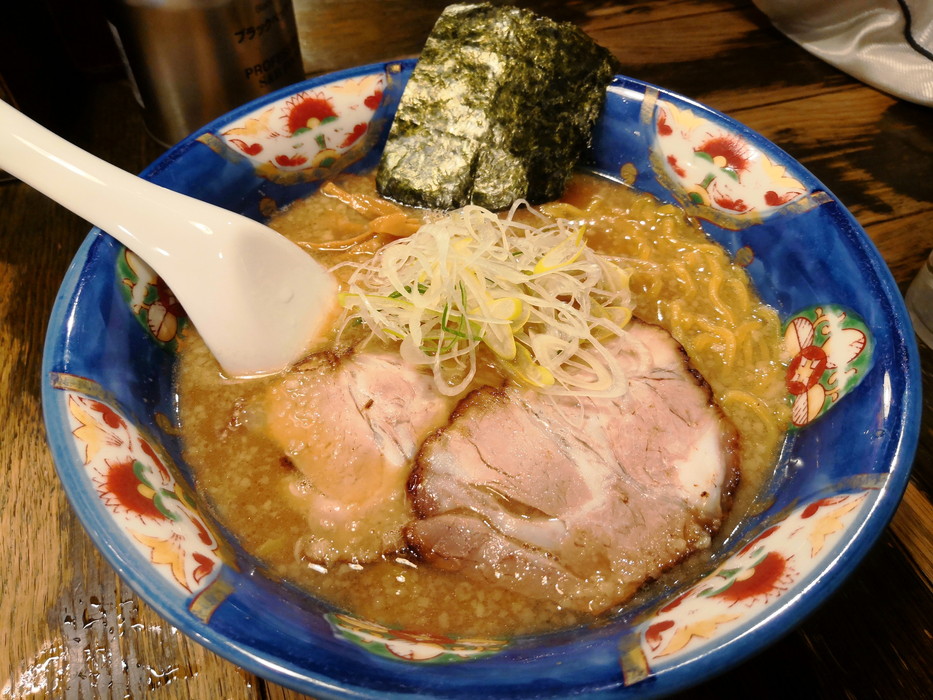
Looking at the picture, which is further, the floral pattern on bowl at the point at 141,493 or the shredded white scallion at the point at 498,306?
the shredded white scallion at the point at 498,306

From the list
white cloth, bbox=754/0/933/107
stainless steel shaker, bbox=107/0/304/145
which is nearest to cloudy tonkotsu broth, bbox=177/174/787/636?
stainless steel shaker, bbox=107/0/304/145

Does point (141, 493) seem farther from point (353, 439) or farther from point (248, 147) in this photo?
point (248, 147)

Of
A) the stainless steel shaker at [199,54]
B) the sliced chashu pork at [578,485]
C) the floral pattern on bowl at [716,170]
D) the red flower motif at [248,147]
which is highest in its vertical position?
the stainless steel shaker at [199,54]

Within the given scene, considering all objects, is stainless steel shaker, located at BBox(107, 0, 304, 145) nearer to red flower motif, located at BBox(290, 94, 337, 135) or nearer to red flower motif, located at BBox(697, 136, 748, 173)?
red flower motif, located at BBox(290, 94, 337, 135)

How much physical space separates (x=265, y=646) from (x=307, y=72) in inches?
72.0

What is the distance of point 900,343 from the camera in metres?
0.97

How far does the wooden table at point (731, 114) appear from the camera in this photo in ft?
3.13

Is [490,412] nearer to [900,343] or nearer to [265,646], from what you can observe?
[265,646]

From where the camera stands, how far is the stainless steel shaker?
4.93 feet

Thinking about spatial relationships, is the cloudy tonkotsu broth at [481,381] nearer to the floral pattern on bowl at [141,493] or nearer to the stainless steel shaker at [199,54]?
the floral pattern on bowl at [141,493]

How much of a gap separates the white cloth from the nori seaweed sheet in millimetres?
1043

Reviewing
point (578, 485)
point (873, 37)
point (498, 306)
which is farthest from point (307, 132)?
point (873, 37)

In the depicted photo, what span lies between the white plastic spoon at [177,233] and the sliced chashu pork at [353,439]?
0.16m

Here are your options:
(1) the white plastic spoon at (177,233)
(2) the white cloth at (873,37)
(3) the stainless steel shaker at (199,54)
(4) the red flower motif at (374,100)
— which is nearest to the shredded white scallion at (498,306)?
(1) the white plastic spoon at (177,233)
